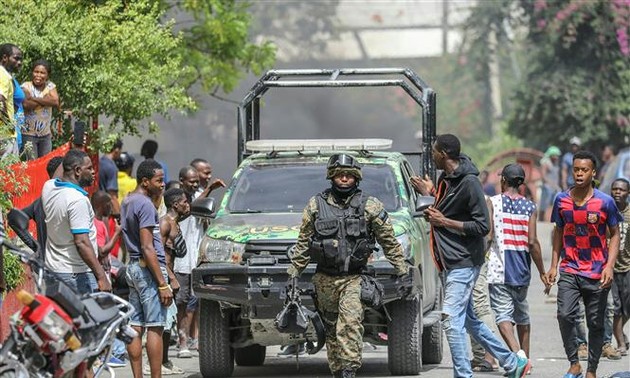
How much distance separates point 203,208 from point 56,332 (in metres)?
5.28

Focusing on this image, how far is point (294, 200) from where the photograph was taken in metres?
14.8

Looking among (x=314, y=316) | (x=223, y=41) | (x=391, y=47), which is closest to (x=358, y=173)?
(x=314, y=316)

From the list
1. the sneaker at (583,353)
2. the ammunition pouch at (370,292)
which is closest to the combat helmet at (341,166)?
the ammunition pouch at (370,292)

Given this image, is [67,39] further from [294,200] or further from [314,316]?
[314,316]

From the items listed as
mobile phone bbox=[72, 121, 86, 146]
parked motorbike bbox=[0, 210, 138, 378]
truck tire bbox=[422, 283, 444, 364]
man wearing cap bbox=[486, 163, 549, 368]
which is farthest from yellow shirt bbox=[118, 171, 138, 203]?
parked motorbike bbox=[0, 210, 138, 378]

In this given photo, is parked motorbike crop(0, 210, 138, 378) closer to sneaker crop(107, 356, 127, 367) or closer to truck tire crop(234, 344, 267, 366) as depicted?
sneaker crop(107, 356, 127, 367)

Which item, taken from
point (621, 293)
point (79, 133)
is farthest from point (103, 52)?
point (621, 293)

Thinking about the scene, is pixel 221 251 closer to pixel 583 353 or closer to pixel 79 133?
pixel 79 133

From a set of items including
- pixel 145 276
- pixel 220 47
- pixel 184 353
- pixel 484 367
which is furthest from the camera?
pixel 220 47

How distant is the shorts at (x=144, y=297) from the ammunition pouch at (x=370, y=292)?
4.91ft

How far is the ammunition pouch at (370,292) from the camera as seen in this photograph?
12164mm

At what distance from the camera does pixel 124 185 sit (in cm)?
2050

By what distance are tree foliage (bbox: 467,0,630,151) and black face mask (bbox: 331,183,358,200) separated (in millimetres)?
27924

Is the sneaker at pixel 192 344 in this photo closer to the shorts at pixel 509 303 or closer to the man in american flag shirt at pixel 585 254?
the shorts at pixel 509 303
